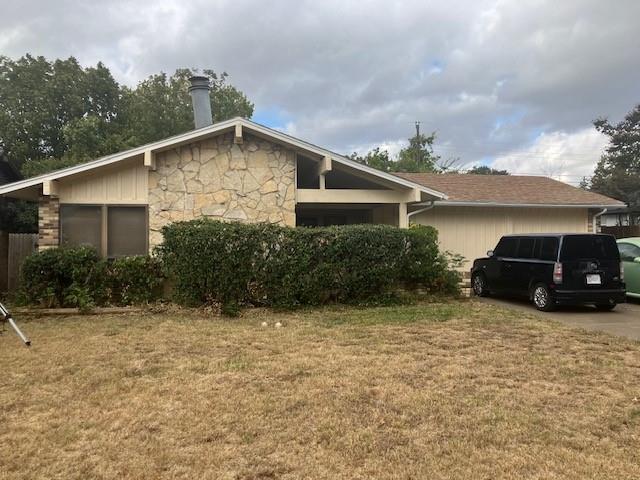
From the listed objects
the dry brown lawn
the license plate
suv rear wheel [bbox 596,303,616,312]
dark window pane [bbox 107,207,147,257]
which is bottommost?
the dry brown lawn

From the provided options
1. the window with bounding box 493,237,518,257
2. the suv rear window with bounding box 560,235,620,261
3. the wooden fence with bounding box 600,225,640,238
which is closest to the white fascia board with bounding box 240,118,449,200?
the window with bounding box 493,237,518,257

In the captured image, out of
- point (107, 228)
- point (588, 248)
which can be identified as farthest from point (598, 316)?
point (107, 228)

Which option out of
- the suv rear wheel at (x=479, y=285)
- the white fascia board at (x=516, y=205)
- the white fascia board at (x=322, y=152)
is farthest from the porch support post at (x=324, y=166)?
the suv rear wheel at (x=479, y=285)

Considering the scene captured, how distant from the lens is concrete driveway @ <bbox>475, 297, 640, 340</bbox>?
886cm

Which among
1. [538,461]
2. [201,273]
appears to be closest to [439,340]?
[538,461]

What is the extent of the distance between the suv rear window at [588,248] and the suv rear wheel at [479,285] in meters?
2.74

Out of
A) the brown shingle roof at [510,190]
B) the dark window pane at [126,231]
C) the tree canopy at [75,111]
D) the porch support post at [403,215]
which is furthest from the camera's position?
the tree canopy at [75,111]

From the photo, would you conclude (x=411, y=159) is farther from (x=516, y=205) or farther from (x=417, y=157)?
(x=516, y=205)

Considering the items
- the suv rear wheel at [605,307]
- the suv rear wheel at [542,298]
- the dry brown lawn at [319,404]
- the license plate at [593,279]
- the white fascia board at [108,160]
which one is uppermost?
the white fascia board at [108,160]

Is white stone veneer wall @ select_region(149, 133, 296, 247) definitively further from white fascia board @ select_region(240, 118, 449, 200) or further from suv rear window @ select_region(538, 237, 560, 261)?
suv rear window @ select_region(538, 237, 560, 261)

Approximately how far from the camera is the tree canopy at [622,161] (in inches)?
1298

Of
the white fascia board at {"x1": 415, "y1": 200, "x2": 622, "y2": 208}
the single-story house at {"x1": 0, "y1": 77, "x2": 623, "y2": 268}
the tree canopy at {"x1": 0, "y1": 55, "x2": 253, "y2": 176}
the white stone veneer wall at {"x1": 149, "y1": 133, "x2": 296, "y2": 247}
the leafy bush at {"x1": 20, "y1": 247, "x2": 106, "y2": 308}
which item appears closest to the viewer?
the leafy bush at {"x1": 20, "y1": 247, "x2": 106, "y2": 308}

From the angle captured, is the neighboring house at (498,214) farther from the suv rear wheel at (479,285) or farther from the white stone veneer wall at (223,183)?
the white stone veneer wall at (223,183)

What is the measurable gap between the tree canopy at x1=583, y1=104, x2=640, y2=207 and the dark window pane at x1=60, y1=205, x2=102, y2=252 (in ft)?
103
